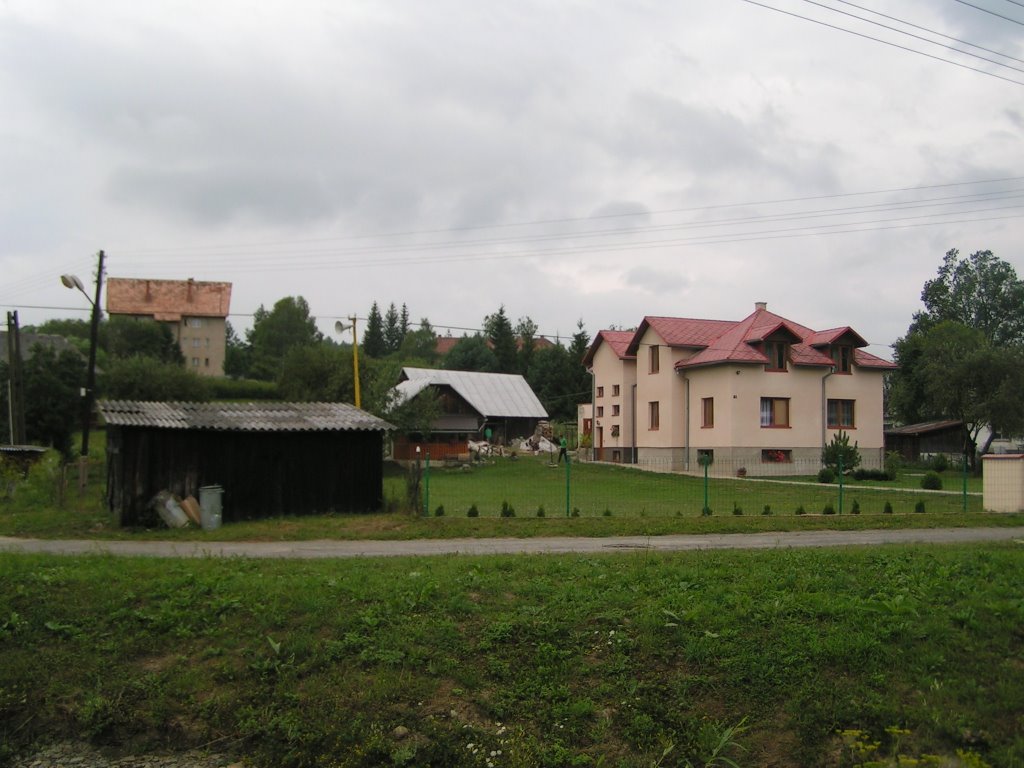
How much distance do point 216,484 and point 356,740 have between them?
15.0 meters

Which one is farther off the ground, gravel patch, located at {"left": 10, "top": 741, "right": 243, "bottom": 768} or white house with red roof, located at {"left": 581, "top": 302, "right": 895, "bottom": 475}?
white house with red roof, located at {"left": 581, "top": 302, "right": 895, "bottom": 475}

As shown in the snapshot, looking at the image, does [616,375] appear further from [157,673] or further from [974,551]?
→ [157,673]

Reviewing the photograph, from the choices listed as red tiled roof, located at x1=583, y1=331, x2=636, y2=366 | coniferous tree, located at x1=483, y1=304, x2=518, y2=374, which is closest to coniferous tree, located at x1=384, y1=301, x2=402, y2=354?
coniferous tree, located at x1=483, y1=304, x2=518, y2=374

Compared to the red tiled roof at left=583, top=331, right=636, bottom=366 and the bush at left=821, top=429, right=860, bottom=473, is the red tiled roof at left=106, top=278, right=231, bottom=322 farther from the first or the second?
the bush at left=821, top=429, right=860, bottom=473

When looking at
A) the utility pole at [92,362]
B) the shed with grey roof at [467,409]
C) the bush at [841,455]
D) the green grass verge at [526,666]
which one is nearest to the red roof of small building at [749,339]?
the bush at [841,455]

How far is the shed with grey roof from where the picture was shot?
56094 millimetres

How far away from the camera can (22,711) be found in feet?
28.8

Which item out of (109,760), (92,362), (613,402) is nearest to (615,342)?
(613,402)

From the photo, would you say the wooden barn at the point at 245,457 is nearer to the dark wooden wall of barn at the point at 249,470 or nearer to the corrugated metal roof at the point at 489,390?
the dark wooden wall of barn at the point at 249,470

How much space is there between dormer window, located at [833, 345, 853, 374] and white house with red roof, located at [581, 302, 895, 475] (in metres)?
0.05

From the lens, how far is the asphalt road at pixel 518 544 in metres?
15.8

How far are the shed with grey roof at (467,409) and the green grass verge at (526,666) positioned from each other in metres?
41.0

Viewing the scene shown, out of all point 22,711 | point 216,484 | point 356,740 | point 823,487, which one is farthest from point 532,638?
point 823,487

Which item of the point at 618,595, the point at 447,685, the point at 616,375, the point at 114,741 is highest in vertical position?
the point at 616,375
